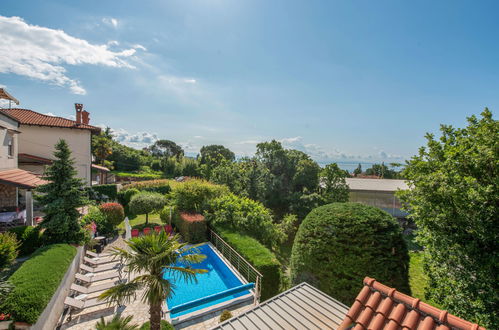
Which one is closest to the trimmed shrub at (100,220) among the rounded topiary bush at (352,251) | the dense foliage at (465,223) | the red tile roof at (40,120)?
the red tile roof at (40,120)

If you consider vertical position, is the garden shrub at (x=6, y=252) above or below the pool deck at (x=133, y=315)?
above

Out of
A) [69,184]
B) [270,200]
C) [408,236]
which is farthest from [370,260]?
[408,236]

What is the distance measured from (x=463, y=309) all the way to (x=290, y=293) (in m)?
4.32

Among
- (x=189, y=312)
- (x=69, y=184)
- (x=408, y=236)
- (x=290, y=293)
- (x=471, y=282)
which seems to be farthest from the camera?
(x=408, y=236)

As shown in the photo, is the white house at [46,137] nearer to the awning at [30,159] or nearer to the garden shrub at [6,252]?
the awning at [30,159]

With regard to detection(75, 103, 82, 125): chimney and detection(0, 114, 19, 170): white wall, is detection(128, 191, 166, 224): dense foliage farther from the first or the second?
detection(75, 103, 82, 125): chimney

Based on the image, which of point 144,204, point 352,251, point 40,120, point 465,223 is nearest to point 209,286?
point 352,251

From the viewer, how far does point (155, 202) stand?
20.1m

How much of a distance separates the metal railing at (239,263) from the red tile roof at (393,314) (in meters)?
6.15

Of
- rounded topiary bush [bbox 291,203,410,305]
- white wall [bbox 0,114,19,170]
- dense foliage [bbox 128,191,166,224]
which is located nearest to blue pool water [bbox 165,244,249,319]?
rounded topiary bush [bbox 291,203,410,305]

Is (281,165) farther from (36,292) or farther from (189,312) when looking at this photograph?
(36,292)

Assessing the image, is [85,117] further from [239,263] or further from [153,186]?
[239,263]

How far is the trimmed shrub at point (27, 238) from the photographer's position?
1026cm

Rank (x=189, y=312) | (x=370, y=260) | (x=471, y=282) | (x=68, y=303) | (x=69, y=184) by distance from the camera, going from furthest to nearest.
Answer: (x=69, y=184) < (x=189, y=312) < (x=68, y=303) < (x=370, y=260) < (x=471, y=282)
